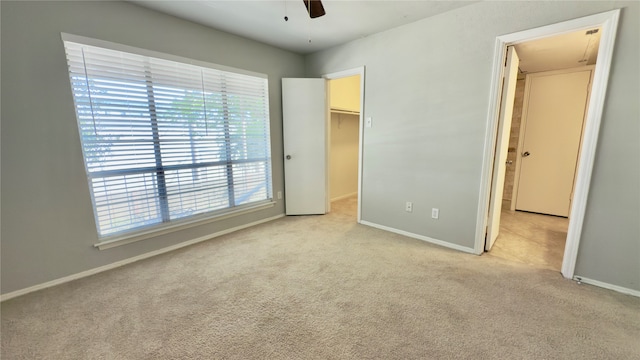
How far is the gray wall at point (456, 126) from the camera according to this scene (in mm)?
1824

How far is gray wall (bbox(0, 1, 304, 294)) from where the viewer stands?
5.98 ft

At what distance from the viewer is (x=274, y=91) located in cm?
349

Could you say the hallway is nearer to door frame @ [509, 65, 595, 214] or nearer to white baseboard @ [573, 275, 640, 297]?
white baseboard @ [573, 275, 640, 297]

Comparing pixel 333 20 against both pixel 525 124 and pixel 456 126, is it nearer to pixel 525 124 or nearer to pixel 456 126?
pixel 456 126

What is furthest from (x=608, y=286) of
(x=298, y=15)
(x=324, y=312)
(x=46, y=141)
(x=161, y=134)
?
(x=46, y=141)

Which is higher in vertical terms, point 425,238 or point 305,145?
point 305,145

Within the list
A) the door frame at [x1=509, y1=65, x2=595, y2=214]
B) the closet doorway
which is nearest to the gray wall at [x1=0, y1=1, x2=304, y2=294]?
the closet doorway

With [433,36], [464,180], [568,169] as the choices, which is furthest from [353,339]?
[568,169]

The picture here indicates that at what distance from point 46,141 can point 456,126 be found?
3625mm

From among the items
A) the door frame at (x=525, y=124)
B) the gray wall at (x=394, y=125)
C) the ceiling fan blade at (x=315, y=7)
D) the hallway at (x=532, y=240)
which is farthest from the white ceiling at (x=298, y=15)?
the hallway at (x=532, y=240)

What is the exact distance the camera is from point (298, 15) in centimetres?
247

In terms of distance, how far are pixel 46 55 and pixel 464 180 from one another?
379 centimetres

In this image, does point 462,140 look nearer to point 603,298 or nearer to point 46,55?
point 603,298

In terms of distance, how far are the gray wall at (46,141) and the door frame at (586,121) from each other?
10.7 ft
